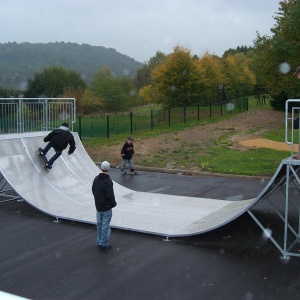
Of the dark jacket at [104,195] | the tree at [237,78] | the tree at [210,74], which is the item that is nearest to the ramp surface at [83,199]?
the dark jacket at [104,195]

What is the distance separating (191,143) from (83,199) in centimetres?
1350

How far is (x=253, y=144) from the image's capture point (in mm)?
23453

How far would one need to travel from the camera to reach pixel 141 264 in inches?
285

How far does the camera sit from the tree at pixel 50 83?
2708 inches

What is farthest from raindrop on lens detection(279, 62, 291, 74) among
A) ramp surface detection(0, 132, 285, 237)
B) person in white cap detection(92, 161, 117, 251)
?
person in white cap detection(92, 161, 117, 251)

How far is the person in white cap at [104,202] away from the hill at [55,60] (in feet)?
226

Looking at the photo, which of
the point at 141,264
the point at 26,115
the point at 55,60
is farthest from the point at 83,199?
the point at 55,60

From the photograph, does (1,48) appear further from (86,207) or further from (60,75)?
(86,207)

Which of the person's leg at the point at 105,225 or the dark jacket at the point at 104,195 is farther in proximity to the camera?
the person's leg at the point at 105,225

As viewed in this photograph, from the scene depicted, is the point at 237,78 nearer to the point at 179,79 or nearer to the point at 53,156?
the point at 179,79

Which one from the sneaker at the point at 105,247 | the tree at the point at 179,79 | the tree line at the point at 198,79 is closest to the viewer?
the sneaker at the point at 105,247

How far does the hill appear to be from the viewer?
8844cm

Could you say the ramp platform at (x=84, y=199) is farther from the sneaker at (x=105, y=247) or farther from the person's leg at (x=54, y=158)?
the sneaker at (x=105, y=247)

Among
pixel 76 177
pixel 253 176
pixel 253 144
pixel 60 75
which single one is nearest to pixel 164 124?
pixel 253 144
